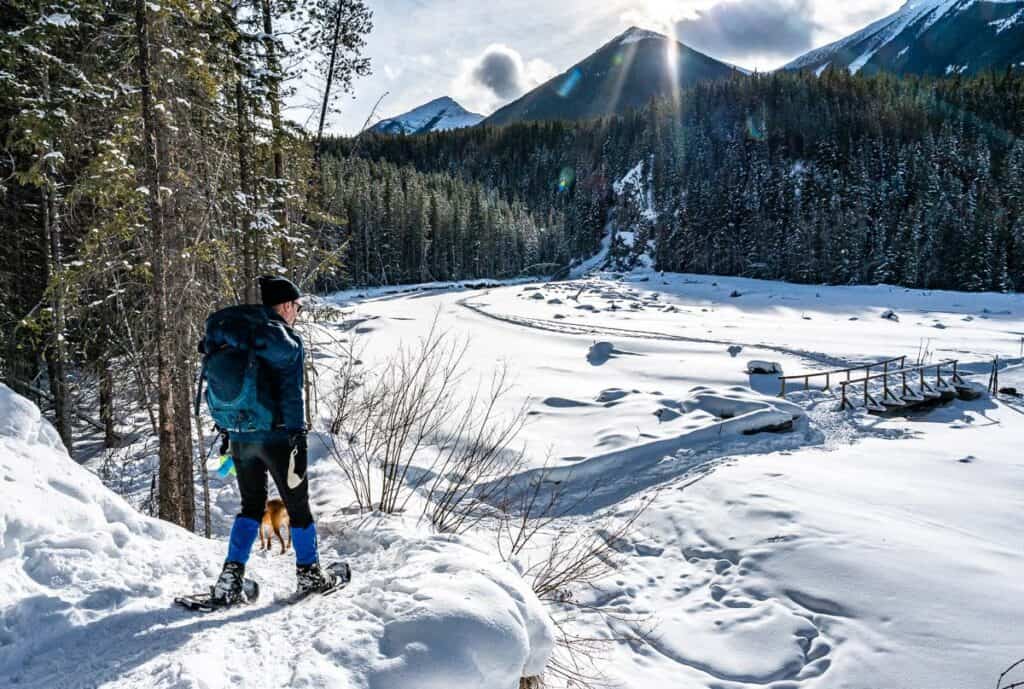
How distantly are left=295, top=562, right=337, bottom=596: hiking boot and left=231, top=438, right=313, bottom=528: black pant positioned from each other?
11.6 inches

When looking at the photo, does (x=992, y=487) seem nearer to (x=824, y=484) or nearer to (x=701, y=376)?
(x=824, y=484)

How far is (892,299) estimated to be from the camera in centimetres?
5353

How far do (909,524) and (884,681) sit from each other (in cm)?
366

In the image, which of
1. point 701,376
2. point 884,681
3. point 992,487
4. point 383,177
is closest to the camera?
point 884,681

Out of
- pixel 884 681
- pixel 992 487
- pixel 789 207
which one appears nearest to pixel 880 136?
pixel 789 207

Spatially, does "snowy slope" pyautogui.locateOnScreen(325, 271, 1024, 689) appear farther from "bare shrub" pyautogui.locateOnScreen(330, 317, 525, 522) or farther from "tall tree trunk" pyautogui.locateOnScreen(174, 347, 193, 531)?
"tall tree trunk" pyautogui.locateOnScreen(174, 347, 193, 531)

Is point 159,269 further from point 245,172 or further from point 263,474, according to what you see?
point 245,172

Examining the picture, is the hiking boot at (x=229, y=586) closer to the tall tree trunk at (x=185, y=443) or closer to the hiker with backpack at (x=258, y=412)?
the hiker with backpack at (x=258, y=412)

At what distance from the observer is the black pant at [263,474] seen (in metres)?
3.54

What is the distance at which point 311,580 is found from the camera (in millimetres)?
3703

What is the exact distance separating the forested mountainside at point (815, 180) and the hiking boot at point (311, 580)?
80428 millimetres

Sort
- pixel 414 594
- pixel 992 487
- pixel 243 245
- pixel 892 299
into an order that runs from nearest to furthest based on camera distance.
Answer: pixel 414 594 → pixel 992 487 → pixel 243 245 → pixel 892 299

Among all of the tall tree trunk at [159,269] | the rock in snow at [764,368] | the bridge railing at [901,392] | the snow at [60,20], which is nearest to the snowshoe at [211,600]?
the tall tree trunk at [159,269]

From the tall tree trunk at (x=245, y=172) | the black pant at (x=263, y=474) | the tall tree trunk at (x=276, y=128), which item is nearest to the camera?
the black pant at (x=263, y=474)
